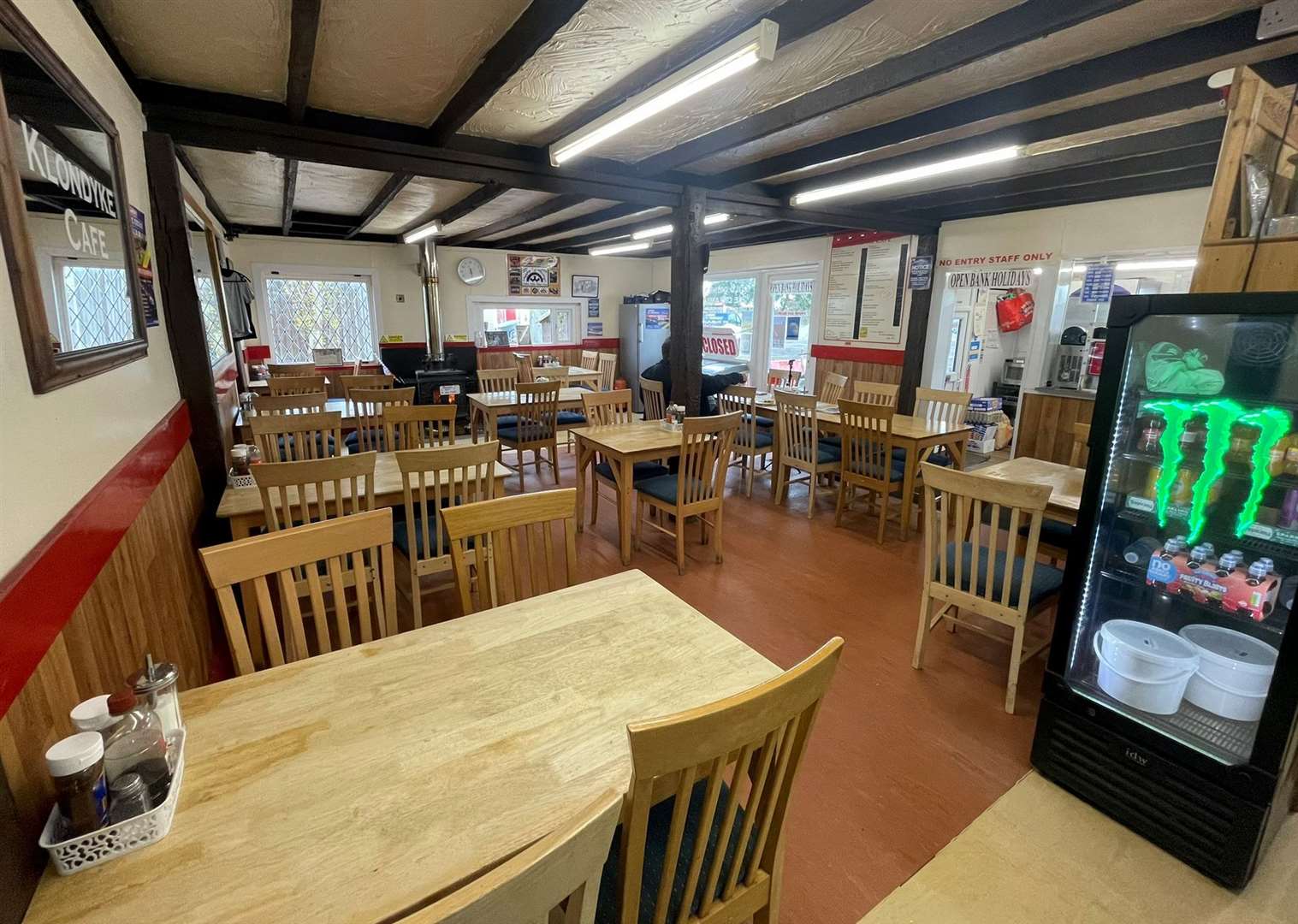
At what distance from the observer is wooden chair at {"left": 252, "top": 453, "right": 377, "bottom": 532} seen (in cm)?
208

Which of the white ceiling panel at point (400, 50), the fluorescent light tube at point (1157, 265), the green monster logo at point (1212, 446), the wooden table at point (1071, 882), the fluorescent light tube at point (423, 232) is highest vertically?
the white ceiling panel at point (400, 50)

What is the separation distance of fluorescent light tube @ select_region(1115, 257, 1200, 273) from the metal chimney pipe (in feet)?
22.8

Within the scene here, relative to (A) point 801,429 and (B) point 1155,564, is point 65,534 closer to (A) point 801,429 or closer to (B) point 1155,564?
(B) point 1155,564

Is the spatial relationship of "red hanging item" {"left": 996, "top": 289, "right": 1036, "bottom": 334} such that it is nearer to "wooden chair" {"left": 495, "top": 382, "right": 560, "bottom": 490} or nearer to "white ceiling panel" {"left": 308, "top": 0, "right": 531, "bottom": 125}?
"wooden chair" {"left": 495, "top": 382, "right": 560, "bottom": 490}

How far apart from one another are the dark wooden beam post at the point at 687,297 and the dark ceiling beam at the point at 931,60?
32.8 inches

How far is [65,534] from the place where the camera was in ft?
3.38

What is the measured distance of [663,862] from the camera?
0.96 metres

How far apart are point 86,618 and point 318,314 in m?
6.81

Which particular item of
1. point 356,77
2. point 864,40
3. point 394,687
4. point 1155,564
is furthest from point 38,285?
point 1155,564

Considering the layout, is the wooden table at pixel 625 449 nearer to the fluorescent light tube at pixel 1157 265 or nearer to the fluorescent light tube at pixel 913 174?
the fluorescent light tube at pixel 913 174

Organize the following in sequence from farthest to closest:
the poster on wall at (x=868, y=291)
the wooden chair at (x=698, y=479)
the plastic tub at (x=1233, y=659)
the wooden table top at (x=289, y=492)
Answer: the poster on wall at (x=868, y=291) < the wooden chair at (x=698, y=479) < the wooden table top at (x=289, y=492) < the plastic tub at (x=1233, y=659)

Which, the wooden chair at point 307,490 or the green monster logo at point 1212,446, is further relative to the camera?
the wooden chair at point 307,490

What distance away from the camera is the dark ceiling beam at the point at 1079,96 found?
210 centimetres

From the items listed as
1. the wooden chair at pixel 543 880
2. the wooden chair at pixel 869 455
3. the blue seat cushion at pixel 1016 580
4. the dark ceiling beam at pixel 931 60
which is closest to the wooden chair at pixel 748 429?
the wooden chair at pixel 869 455
